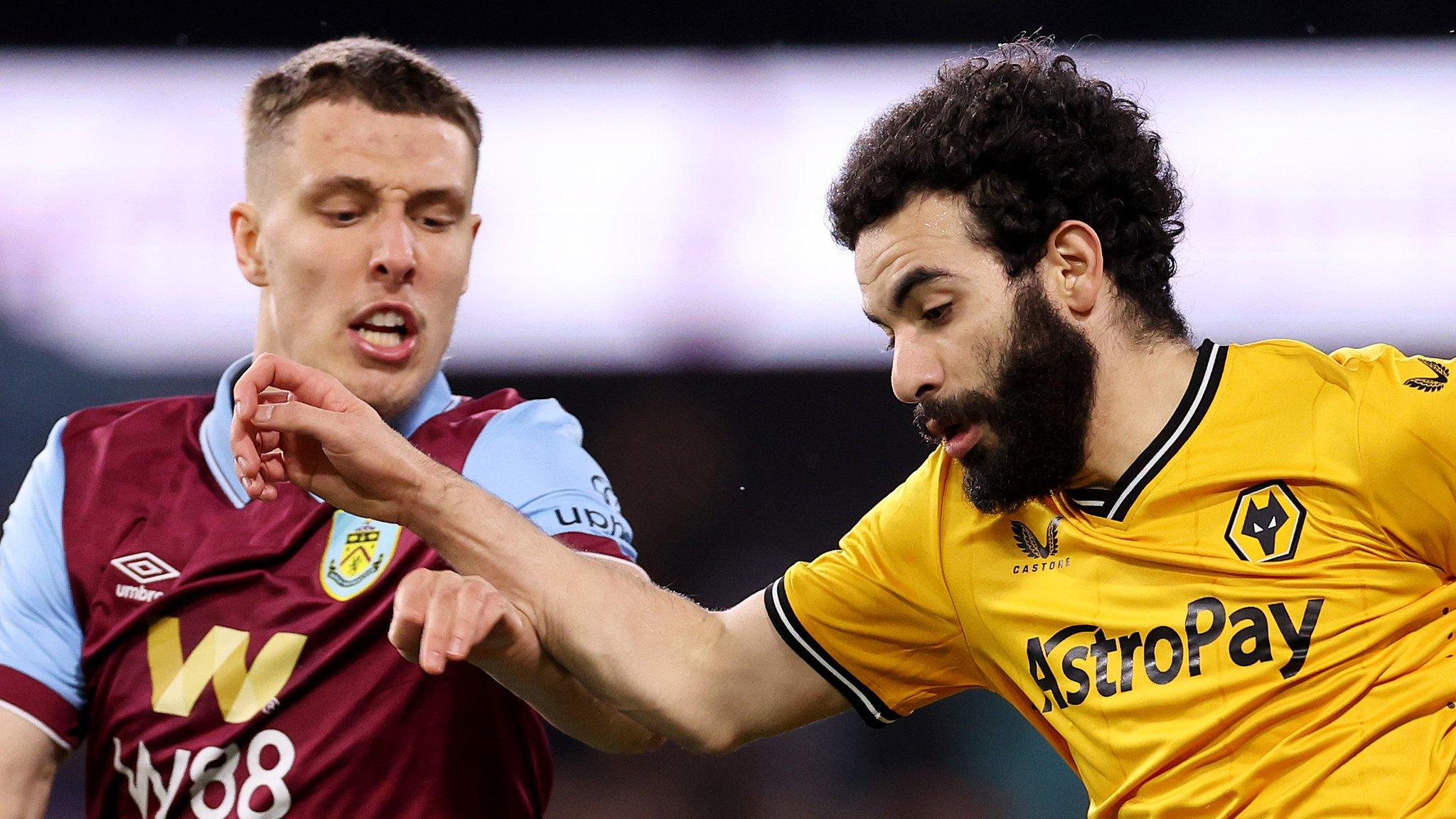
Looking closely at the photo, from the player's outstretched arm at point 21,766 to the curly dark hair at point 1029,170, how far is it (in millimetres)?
1430

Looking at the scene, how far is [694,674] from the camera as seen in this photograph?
199 cm

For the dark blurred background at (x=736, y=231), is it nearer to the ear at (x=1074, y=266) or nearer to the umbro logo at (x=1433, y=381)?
the ear at (x=1074, y=266)

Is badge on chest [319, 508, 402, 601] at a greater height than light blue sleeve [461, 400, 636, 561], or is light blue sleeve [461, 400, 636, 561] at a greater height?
light blue sleeve [461, 400, 636, 561]

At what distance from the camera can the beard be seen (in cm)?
192

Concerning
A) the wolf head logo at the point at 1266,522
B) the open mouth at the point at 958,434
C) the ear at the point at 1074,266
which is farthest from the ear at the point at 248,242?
the wolf head logo at the point at 1266,522

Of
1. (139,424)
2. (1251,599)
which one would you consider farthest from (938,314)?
(139,424)

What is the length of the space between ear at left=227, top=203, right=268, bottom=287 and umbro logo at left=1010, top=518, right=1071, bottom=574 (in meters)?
1.33

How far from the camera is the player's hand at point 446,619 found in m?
1.61

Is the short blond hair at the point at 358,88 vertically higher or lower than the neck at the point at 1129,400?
higher

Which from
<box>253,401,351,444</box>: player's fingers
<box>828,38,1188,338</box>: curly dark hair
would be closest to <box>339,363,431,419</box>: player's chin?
<box>253,401,351,444</box>: player's fingers

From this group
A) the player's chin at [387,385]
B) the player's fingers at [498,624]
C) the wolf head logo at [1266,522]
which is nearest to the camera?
the player's fingers at [498,624]

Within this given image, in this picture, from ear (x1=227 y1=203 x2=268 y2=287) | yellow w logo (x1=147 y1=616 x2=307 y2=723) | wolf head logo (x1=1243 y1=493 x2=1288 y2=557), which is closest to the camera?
wolf head logo (x1=1243 y1=493 x2=1288 y2=557)

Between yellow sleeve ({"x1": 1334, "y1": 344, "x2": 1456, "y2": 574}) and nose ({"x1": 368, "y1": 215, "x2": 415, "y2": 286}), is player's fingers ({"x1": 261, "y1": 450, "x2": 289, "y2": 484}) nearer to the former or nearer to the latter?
nose ({"x1": 368, "y1": 215, "x2": 415, "y2": 286})

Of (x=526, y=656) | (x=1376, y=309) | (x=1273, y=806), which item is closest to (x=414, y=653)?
(x=526, y=656)
